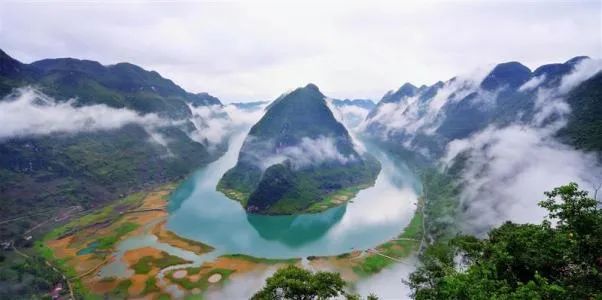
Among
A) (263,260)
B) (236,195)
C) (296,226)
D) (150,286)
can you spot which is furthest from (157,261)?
(236,195)

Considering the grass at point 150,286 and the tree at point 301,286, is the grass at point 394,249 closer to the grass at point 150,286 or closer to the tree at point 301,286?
the tree at point 301,286

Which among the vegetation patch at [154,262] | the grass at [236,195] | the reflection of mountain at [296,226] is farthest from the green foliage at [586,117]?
the grass at [236,195]

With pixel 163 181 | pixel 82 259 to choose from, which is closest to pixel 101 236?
pixel 82 259

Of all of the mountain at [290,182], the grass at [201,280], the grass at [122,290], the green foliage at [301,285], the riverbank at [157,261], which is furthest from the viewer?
the mountain at [290,182]

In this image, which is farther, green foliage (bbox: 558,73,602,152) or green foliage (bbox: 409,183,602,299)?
green foliage (bbox: 558,73,602,152)

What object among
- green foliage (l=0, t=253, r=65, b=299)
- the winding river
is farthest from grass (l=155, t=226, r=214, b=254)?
green foliage (l=0, t=253, r=65, b=299)

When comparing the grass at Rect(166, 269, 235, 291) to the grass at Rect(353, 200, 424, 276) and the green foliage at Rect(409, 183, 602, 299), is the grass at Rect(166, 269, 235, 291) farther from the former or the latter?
the green foliage at Rect(409, 183, 602, 299)

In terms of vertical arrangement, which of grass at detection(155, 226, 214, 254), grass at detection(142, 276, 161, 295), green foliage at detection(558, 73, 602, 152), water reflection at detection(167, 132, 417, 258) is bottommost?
grass at detection(142, 276, 161, 295)
